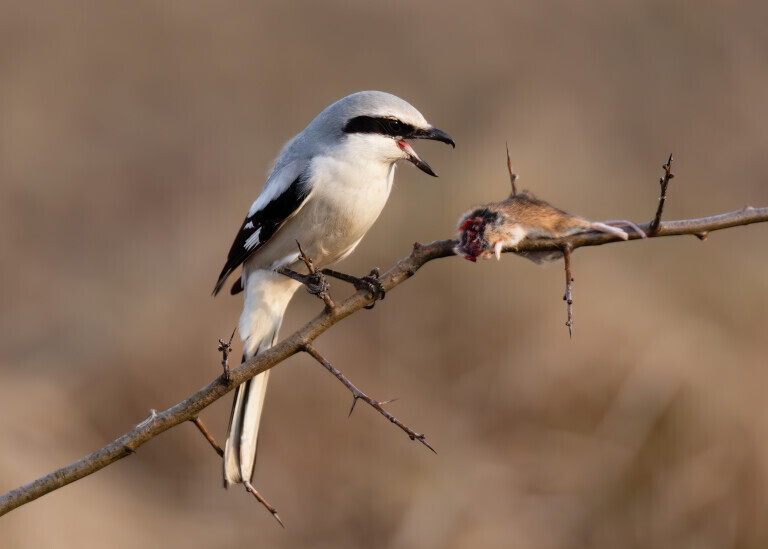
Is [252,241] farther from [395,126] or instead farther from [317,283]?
[395,126]

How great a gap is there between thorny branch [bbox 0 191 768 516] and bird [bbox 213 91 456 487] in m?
0.68

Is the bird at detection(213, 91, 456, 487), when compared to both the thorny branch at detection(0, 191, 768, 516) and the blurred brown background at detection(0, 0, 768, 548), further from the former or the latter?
the blurred brown background at detection(0, 0, 768, 548)

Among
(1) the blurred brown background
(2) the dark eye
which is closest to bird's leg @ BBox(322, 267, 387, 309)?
(2) the dark eye

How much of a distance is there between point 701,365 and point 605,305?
2.25ft

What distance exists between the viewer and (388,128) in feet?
9.52

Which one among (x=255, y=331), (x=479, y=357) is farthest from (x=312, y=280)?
(x=479, y=357)

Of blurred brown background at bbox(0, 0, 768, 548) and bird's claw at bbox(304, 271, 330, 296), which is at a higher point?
bird's claw at bbox(304, 271, 330, 296)

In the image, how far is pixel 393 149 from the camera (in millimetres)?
2887

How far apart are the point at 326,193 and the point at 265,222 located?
297 mm

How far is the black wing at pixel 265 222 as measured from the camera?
2.98 meters

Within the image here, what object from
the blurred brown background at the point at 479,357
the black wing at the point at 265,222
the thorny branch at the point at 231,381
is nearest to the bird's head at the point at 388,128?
the black wing at the point at 265,222

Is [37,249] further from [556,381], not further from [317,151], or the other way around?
[317,151]

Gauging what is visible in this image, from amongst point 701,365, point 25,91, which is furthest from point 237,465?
point 25,91

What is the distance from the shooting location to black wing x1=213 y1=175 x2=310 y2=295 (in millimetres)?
2979
